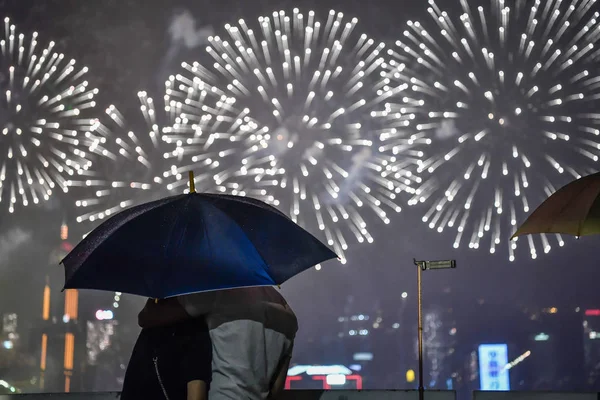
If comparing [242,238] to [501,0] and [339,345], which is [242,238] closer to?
[501,0]

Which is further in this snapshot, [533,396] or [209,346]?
[533,396]

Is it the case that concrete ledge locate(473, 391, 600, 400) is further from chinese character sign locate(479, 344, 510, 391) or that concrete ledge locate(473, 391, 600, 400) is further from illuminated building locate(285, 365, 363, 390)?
illuminated building locate(285, 365, 363, 390)

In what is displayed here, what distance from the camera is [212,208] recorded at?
491 cm

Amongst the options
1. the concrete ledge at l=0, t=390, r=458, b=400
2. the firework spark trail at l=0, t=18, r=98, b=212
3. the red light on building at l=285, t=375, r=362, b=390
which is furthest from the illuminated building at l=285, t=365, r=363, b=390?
the concrete ledge at l=0, t=390, r=458, b=400

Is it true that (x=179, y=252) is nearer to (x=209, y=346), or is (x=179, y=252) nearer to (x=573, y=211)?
(x=209, y=346)

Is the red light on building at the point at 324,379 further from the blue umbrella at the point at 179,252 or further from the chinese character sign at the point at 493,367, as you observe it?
the blue umbrella at the point at 179,252

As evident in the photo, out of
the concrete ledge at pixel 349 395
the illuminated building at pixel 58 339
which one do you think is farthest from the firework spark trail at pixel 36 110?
the illuminated building at pixel 58 339

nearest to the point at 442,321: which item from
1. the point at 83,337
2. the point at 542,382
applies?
the point at 542,382

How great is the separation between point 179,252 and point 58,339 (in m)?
43.8

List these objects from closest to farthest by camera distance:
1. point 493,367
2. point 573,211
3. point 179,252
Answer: point 179,252
point 573,211
point 493,367

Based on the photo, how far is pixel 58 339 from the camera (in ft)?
152

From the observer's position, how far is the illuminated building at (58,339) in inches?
1761

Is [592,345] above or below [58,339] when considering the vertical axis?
above

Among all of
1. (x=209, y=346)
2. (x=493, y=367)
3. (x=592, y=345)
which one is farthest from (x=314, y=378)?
(x=209, y=346)
